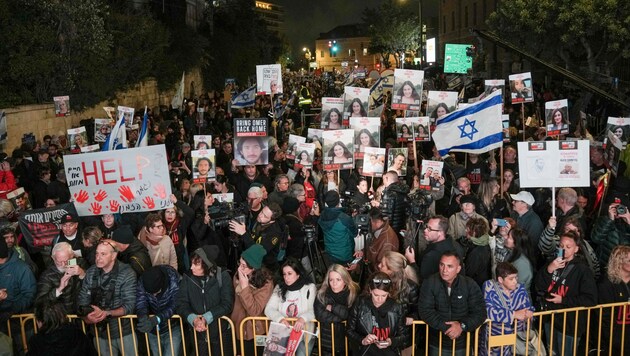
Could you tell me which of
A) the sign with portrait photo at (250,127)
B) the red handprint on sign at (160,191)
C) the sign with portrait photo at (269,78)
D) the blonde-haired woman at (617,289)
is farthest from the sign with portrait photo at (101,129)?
the blonde-haired woman at (617,289)

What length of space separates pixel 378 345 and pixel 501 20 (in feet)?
82.9

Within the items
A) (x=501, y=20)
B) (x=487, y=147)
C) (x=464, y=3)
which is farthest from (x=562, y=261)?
(x=464, y=3)

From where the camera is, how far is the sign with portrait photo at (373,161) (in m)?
9.70

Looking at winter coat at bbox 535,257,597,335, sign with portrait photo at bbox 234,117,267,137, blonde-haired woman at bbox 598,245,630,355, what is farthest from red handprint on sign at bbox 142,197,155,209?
blonde-haired woman at bbox 598,245,630,355

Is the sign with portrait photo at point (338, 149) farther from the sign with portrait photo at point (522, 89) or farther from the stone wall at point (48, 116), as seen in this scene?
the stone wall at point (48, 116)

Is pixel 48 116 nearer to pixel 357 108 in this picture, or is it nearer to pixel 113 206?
pixel 357 108

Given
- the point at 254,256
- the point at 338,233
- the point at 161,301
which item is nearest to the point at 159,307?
the point at 161,301

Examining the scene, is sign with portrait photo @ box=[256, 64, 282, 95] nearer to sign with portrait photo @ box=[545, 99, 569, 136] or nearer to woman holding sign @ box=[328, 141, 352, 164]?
woman holding sign @ box=[328, 141, 352, 164]

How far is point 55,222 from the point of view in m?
7.35

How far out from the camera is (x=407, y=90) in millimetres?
12328

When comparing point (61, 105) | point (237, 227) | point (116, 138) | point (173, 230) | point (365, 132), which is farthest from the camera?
point (61, 105)

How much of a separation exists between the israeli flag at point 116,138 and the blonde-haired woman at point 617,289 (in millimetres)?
6366

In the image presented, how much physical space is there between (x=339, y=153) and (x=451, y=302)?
4.54 meters

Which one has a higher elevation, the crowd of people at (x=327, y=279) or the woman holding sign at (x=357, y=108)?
the woman holding sign at (x=357, y=108)
